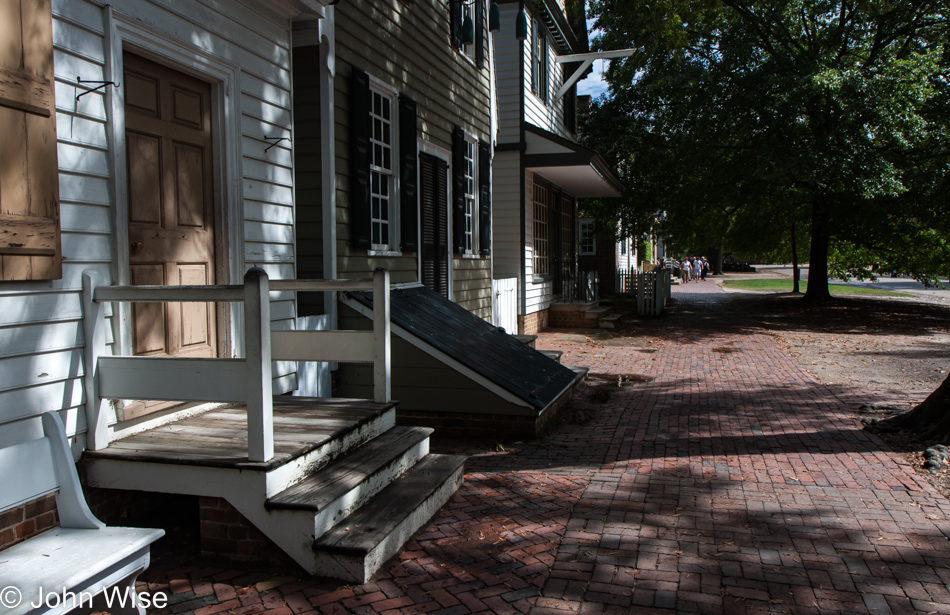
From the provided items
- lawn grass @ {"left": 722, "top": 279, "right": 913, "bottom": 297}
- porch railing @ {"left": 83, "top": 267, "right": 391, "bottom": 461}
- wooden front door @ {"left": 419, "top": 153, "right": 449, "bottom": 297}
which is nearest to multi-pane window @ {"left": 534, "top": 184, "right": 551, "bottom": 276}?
wooden front door @ {"left": 419, "top": 153, "right": 449, "bottom": 297}

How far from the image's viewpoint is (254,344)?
3445mm

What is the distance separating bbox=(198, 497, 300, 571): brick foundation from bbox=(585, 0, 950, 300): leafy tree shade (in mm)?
12943

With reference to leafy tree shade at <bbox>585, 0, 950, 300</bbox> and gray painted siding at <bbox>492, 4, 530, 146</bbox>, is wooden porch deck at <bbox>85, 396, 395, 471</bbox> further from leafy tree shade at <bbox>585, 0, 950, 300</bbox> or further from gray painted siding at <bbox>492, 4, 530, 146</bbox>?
leafy tree shade at <bbox>585, 0, 950, 300</bbox>

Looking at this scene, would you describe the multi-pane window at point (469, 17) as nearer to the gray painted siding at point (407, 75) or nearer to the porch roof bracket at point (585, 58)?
the gray painted siding at point (407, 75)

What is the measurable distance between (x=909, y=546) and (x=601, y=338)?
10806 millimetres

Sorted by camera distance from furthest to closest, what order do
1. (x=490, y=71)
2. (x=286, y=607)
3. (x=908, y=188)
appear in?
(x=908, y=188) → (x=490, y=71) → (x=286, y=607)

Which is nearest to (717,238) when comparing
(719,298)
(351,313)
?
(719,298)

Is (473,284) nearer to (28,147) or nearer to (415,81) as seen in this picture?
(415,81)

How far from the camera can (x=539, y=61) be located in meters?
16.3

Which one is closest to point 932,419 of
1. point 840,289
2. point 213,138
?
point 213,138

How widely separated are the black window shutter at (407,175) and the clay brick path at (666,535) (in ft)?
10.2

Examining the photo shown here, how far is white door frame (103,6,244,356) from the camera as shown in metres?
4.04

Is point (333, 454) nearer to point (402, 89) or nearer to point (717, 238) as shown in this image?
point (402, 89)
